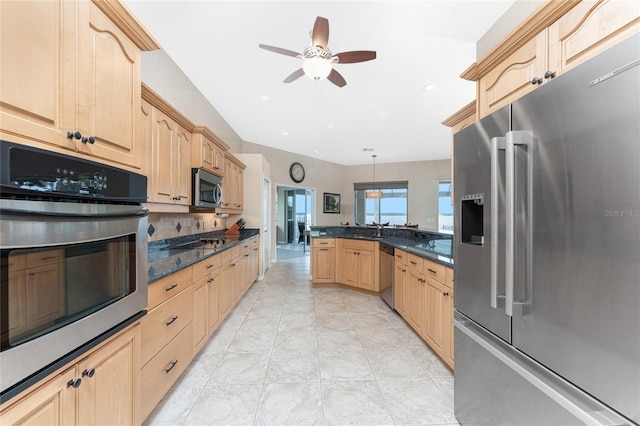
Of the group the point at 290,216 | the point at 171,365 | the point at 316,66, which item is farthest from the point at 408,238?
the point at 290,216

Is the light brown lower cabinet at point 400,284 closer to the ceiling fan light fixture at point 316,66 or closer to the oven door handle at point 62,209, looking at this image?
the ceiling fan light fixture at point 316,66

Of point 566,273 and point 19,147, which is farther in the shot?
point 566,273

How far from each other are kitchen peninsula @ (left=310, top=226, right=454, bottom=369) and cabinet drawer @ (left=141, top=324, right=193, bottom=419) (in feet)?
6.61

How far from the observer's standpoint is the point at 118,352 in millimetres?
1094

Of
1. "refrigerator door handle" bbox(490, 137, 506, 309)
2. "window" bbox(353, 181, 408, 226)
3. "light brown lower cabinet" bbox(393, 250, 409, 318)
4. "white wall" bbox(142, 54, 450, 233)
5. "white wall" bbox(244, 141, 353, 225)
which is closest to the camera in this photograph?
"refrigerator door handle" bbox(490, 137, 506, 309)

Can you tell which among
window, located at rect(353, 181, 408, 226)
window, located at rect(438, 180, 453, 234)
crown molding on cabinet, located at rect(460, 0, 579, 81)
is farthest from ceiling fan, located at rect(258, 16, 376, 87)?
window, located at rect(438, 180, 453, 234)

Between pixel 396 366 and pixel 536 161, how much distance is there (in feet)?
6.07

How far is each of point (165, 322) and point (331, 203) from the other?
6777 millimetres

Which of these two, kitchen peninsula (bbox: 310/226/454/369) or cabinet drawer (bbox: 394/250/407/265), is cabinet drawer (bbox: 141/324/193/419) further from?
cabinet drawer (bbox: 394/250/407/265)

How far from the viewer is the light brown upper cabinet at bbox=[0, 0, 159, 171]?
0.73 meters

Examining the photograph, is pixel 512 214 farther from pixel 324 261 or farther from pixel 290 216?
pixel 290 216

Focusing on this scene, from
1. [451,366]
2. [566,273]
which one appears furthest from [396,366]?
[566,273]

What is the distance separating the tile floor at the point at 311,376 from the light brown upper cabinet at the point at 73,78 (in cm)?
156

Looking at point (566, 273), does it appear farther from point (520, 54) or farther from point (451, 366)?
point (451, 366)
